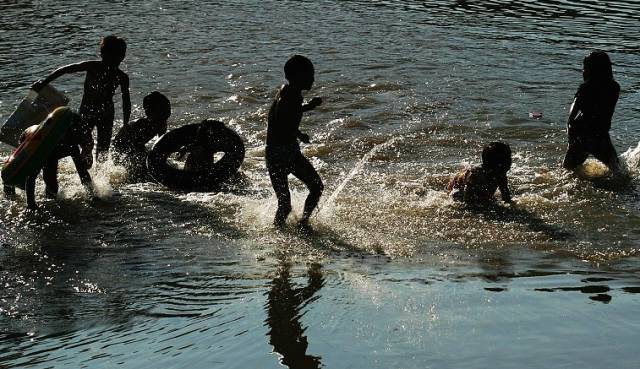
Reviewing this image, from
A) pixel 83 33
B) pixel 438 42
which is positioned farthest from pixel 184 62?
pixel 438 42

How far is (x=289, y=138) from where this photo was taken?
879 cm

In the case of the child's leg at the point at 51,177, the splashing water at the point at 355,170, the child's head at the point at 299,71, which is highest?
the child's head at the point at 299,71

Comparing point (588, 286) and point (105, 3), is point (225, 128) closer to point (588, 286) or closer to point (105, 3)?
point (588, 286)

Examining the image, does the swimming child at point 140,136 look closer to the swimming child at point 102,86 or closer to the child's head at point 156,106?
the child's head at point 156,106

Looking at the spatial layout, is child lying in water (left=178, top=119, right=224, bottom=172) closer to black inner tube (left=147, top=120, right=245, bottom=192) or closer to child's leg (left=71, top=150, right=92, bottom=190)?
black inner tube (left=147, top=120, right=245, bottom=192)

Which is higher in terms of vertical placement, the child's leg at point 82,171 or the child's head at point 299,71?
the child's head at point 299,71

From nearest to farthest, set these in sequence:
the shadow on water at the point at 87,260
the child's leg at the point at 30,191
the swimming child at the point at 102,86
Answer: the shadow on water at the point at 87,260 < the child's leg at the point at 30,191 < the swimming child at the point at 102,86

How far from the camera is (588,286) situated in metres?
7.50

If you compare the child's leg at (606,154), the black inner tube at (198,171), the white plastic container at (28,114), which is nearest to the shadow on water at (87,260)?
the black inner tube at (198,171)

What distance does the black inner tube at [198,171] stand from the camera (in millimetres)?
10641

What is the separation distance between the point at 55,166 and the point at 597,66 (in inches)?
231

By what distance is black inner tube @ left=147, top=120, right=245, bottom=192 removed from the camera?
10641 mm

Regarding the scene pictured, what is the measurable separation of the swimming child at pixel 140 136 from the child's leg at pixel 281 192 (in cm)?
255

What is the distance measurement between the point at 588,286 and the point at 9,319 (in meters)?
4.30
